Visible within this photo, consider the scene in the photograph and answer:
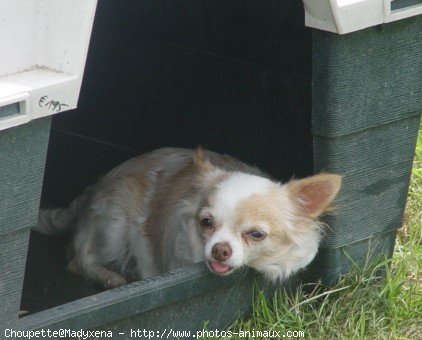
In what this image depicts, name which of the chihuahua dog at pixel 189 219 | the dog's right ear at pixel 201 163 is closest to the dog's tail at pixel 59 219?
the chihuahua dog at pixel 189 219

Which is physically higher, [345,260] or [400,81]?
[400,81]

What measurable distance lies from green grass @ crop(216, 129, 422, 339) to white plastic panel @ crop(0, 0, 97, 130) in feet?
4.14

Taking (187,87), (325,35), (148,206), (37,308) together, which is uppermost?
(325,35)

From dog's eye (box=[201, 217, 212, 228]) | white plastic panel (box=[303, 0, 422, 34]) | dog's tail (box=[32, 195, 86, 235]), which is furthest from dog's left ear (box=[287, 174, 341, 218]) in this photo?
dog's tail (box=[32, 195, 86, 235])

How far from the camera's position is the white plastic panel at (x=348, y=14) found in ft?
11.9

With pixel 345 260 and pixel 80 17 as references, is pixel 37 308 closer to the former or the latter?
pixel 345 260

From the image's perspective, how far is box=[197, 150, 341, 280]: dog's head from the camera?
381 cm

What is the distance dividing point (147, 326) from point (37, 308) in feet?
2.34

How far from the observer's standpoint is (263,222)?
3.87 m

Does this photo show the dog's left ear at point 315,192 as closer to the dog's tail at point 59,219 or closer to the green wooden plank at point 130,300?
the green wooden plank at point 130,300

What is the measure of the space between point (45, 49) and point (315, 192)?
4.07 feet

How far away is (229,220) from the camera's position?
12.6 ft

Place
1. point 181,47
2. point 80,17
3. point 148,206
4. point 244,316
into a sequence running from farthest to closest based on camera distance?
point 181,47 → point 148,206 → point 244,316 → point 80,17

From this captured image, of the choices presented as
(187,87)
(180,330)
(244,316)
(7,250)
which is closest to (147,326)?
(180,330)
